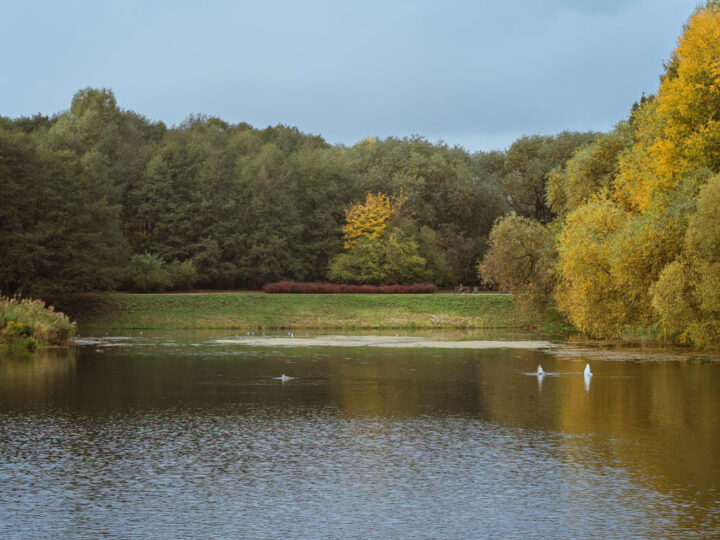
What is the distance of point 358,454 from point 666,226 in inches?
1150

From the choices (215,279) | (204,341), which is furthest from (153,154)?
(204,341)

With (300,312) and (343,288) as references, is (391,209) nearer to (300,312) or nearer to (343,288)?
(343,288)

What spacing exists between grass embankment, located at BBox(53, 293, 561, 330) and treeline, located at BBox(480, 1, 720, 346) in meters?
14.3

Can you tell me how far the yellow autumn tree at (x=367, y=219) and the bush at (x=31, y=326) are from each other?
43013 millimetres

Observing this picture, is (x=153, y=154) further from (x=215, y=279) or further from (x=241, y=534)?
(x=241, y=534)

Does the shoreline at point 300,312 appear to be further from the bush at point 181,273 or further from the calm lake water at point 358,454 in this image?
the calm lake water at point 358,454

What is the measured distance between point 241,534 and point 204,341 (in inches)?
1531

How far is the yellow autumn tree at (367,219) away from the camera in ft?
285

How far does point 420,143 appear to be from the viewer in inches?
4117

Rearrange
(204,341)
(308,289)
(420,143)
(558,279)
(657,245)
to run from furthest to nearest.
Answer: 1. (420,143)
2. (308,289)
3. (558,279)
4. (204,341)
5. (657,245)

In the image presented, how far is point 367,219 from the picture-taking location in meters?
88.1

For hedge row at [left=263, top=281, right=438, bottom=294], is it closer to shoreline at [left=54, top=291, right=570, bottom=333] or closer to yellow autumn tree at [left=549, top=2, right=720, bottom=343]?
shoreline at [left=54, top=291, right=570, bottom=333]

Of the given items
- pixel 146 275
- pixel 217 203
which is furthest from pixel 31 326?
pixel 217 203

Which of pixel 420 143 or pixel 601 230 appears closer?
pixel 601 230
